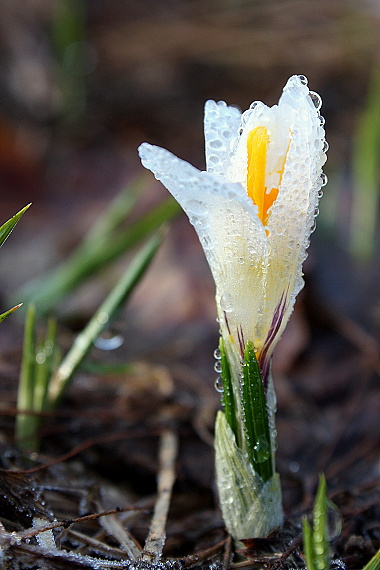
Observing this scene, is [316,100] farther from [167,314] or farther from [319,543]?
[167,314]

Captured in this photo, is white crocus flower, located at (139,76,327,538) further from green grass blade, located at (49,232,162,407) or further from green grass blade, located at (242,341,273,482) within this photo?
green grass blade, located at (49,232,162,407)

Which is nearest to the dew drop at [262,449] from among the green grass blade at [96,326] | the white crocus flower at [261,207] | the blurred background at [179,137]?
the white crocus flower at [261,207]

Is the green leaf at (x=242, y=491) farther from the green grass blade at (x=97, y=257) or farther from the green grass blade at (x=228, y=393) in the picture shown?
the green grass blade at (x=97, y=257)

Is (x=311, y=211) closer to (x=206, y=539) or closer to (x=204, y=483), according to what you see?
(x=206, y=539)

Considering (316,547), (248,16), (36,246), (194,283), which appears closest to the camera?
(316,547)

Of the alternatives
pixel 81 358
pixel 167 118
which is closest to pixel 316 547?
pixel 81 358

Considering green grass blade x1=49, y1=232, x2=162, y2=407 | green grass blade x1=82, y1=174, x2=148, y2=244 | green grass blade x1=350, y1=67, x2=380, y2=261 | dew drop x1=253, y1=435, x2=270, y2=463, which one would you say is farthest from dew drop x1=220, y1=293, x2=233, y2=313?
green grass blade x1=350, y1=67, x2=380, y2=261
